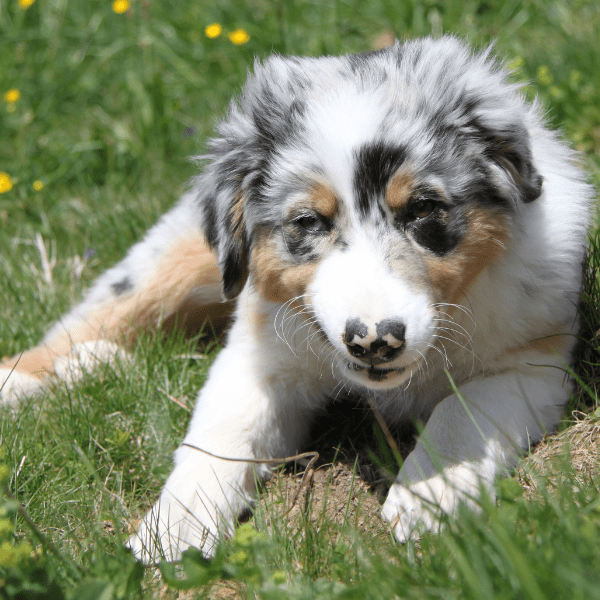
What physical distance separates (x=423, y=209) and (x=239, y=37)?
366 cm

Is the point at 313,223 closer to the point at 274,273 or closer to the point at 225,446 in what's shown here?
the point at 274,273

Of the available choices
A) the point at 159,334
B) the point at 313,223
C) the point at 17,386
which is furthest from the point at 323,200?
the point at 17,386

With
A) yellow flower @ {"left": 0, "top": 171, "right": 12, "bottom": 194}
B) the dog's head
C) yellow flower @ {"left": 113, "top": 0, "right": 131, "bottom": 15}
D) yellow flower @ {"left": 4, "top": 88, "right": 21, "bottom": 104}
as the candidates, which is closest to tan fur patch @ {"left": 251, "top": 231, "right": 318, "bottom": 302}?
the dog's head

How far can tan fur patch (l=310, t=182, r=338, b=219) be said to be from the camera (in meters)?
2.57

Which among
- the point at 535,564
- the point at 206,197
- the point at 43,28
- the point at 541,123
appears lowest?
the point at 535,564

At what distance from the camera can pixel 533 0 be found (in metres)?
5.79

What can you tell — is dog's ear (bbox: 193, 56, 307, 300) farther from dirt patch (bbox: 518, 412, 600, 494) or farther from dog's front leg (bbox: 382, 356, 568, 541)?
dirt patch (bbox: 518, 412, 600, 494)

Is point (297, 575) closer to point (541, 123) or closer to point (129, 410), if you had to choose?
point (129, 410)

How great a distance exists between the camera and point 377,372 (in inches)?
99.5

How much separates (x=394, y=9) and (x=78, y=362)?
12.9 feet

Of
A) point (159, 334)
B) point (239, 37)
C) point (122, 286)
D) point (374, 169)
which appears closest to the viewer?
point (374, 169)

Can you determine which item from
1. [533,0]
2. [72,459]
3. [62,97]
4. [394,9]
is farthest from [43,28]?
[72,459]

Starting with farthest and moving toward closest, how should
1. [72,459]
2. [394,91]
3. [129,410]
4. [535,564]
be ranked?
[129,410]
[72,459]
[394,91]
[535,564]

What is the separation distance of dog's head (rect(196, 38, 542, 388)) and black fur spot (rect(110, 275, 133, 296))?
107 cm
